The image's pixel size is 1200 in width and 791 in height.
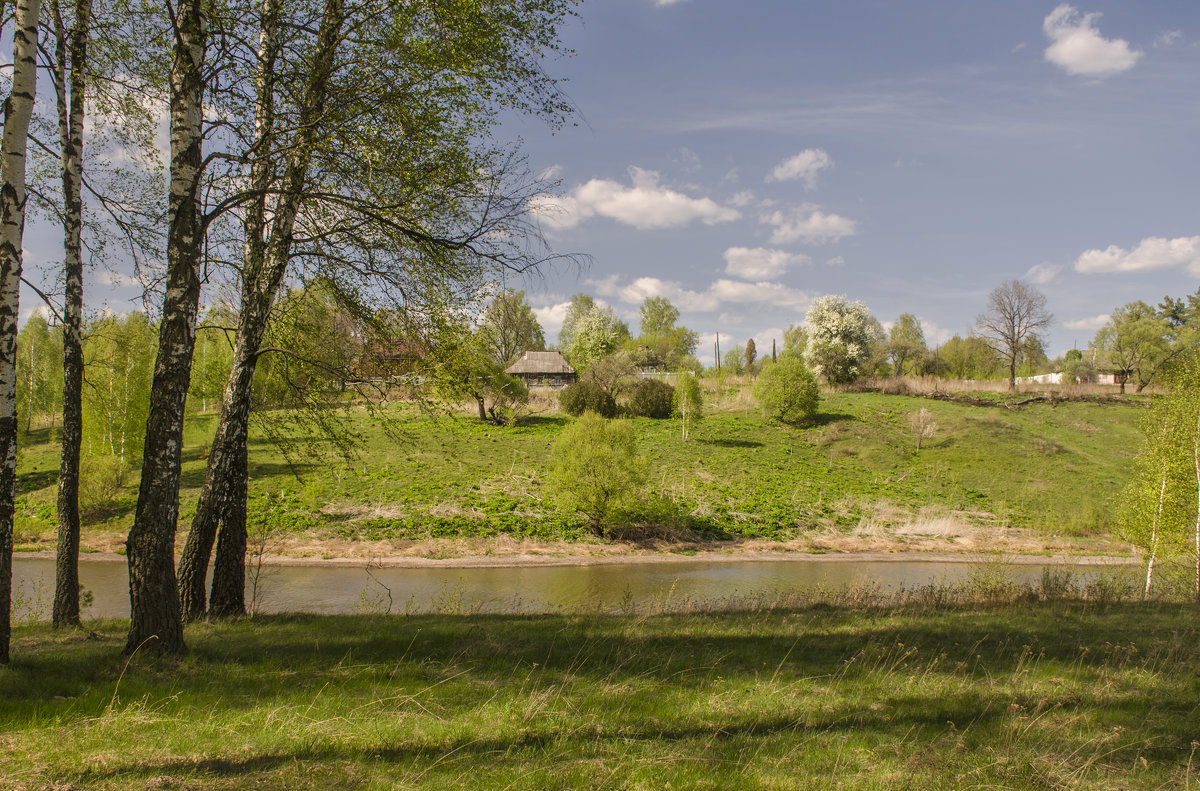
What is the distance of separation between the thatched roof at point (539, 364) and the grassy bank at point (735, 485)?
12.5 meters

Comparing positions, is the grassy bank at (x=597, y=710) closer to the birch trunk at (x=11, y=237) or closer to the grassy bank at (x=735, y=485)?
the birch trunk at (x=11, y=237)

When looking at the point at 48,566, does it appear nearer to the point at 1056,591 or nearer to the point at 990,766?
the point at 990,766

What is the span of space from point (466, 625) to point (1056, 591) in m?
10.6

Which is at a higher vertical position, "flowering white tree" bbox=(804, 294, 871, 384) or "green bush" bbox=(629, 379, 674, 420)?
"flowering white tree" bbox=(804, 294, 871, 384)

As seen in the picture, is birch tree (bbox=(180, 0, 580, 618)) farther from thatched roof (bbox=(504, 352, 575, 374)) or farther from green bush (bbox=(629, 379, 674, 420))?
thatched roof (bbox=(504, 352, 575, 374))

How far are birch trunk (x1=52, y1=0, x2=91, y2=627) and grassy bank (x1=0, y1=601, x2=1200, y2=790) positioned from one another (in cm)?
153

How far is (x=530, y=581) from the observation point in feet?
67.7

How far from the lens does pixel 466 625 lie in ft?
25.7

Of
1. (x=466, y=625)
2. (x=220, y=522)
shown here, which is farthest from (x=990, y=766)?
(x=220, y=522)

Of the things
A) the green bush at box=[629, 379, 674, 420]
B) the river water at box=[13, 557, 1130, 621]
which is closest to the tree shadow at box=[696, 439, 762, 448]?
the green bush at box=[629, 379, 674, 420]

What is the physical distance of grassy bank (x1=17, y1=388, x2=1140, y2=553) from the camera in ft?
84.3

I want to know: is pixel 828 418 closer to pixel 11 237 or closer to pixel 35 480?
pixel 11 237

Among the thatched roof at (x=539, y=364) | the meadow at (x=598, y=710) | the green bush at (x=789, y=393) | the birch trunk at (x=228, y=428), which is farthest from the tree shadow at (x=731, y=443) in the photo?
the birch trunk at (x=228, y=428)

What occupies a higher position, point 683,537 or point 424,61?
point 424,61
